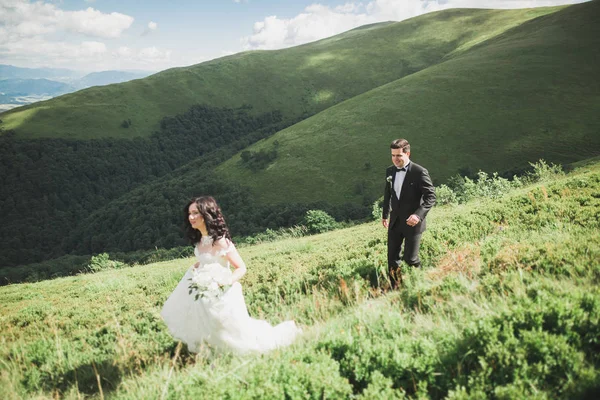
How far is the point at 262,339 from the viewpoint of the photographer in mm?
5234

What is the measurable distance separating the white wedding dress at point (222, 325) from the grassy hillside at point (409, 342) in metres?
0.32

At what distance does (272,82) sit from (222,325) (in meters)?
187

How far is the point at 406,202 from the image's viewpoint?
701 cm

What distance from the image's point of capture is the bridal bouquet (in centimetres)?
530

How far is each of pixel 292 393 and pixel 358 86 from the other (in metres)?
175

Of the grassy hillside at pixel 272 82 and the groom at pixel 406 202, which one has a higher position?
the grassy hillside at pixel 272 82

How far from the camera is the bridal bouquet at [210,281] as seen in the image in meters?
5.30

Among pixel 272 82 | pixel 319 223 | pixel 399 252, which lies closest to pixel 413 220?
pixel 399 252

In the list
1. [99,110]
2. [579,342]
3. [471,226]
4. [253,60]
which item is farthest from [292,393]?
[253,60]

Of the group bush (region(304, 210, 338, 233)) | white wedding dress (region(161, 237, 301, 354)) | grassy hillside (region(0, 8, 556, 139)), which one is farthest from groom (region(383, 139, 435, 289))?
grassy hillside (region(0, 8, 556, 139))

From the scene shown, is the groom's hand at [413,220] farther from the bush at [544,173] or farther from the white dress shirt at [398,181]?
the bush at [544,173]

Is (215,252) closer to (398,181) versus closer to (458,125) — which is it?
(398,181)

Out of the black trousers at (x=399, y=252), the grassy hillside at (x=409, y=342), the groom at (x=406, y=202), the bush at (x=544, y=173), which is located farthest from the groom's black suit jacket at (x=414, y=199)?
the bush at (x=544, y=173)

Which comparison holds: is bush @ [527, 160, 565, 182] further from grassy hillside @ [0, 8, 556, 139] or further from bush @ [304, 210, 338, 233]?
grassy hillside @ [0, 8, 556, 139]
